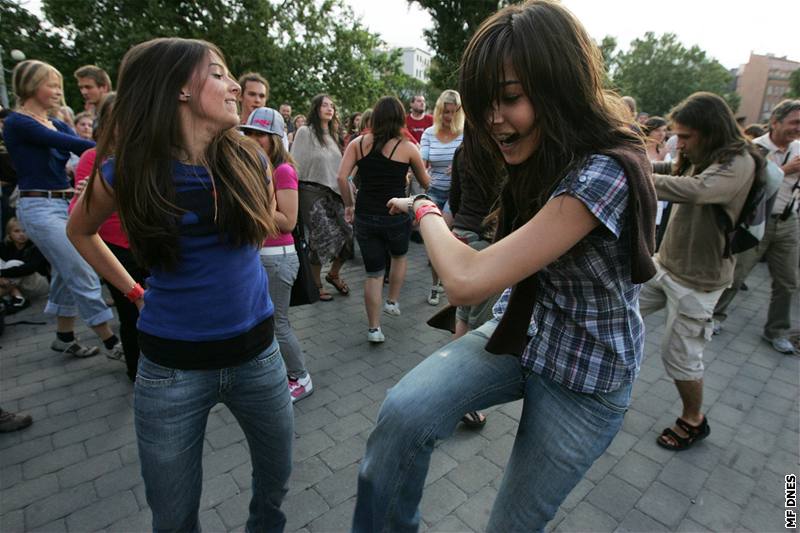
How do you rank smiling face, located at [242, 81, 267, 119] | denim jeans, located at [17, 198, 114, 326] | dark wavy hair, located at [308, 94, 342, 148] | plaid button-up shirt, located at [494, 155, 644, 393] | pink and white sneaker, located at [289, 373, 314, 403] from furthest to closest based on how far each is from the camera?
dark wavy hair, located at [308, 94, 342, 148] → smiling face, located at [242, 81, 267, 119] → denim jeans, located at [17, 198, 114, 326] → pink and white sneaker, located at [289, 373, 314, 403] → plaid button-up shirt, located at [494, 155, 644, 393]

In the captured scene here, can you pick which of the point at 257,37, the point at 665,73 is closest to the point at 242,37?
the point at 257,37

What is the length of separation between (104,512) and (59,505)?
28 cm

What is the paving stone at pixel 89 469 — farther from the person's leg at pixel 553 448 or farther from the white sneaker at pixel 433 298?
the white sneaker at pixel 433 298

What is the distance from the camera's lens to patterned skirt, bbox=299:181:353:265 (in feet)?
16.7

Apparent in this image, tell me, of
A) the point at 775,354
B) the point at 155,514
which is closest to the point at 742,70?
the point at 775,354

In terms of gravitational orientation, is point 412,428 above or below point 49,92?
below

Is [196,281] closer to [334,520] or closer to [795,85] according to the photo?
[334,520]

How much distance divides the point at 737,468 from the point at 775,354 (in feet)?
7.85

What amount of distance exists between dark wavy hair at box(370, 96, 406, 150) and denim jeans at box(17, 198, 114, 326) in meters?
2.64

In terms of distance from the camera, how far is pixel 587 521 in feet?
7.75

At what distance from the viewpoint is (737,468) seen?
2.82 metres

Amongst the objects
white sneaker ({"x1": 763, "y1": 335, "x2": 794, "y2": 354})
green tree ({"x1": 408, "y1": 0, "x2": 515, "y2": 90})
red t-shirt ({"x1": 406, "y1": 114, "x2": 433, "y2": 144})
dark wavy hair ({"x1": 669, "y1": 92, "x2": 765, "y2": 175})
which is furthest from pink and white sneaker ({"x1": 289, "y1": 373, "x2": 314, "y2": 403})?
green tree ({"x1": 408, "y1": 0, "x2": 515, "y2": 90})

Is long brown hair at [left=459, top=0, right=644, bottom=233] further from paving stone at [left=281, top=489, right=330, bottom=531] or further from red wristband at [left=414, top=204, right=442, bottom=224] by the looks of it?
paving stone at [left=281, top=489, right=330, bottom=531]

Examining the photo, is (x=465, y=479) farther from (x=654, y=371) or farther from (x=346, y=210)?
(x=346, y=210)
